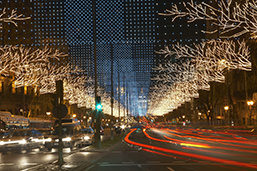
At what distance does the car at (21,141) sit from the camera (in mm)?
24953

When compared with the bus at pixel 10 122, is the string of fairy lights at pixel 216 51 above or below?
above

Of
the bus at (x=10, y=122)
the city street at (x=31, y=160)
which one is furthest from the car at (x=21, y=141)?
the bus at (x=10, y=122)

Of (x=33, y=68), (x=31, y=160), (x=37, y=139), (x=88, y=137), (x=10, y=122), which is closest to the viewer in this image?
(x=31, y=160)

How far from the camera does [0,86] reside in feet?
210

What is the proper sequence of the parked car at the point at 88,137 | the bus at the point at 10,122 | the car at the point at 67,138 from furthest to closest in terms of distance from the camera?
1. the bus at the point at 10,122
2. the parked car at the point at 88,137
3. the car at the point at 67,138

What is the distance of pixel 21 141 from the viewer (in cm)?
2584

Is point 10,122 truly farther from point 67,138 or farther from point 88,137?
point 67,138

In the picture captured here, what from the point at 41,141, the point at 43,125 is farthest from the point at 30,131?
the point at 43,125

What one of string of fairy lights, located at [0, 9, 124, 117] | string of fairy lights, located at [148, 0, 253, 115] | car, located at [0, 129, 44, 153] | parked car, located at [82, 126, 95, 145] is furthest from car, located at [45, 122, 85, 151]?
string of fairy lights, located at [148, 0, 253, 115]

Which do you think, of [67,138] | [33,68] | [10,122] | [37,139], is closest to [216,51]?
[33,68]

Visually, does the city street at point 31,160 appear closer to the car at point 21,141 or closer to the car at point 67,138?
the car at point 21,141

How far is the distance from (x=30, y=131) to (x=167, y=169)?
1647 centimetres

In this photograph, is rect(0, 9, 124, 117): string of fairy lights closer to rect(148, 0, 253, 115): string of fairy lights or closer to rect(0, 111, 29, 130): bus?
rect(0, 111, 29, 130): bus

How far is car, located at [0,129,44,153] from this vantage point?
81.9ft
